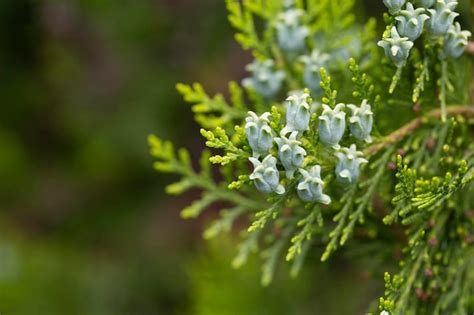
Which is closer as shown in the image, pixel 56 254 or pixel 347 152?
pixel 347 152

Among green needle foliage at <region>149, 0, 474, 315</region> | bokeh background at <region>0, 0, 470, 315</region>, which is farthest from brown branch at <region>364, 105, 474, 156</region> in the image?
bokeh background at <region>0, 0, 470, 315</region>

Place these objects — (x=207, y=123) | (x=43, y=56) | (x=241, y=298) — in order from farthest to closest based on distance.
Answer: (x=43, y=56) < (x=241, y=298) < (x=207, y=123)

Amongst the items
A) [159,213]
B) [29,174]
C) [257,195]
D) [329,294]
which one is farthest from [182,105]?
[257,195]

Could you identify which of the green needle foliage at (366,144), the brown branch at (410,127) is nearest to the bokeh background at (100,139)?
the green needle foliage at (366,144)

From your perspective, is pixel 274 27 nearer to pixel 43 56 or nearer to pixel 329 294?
pixel 329 294

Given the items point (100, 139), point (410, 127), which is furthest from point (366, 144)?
point (100, 139)

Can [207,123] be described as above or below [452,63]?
above

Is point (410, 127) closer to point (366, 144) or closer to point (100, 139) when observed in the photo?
point (366, 144)
